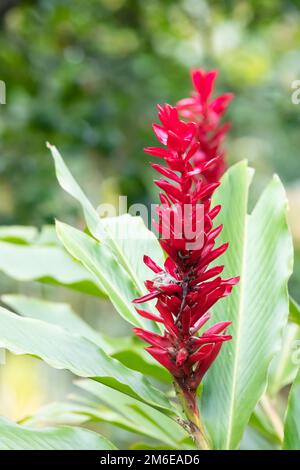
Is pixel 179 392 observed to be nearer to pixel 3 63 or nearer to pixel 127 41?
pixel 3 63

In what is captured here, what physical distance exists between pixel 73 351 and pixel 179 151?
0.26 m

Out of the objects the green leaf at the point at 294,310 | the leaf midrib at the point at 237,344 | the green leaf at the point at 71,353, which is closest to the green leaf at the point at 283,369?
the green leaf at the point at 294,310

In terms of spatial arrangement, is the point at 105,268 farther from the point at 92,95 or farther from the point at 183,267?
the point at 92,95

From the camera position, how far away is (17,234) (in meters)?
1.30

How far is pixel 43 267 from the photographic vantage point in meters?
1.22

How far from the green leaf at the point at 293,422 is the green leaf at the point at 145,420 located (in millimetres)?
208

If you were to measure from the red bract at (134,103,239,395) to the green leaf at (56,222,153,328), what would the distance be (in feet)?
0.26

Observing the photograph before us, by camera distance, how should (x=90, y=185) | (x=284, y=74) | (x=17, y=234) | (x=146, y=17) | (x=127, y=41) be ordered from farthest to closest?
(x=284, y=74), (x=127, y=41), (x=146, y=17), (x=90, y=185), (x=17, y=234)

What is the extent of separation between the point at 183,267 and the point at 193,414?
0.17 m

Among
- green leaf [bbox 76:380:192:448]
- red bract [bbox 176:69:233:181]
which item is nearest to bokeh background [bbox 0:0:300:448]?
red bract [bbox 176:69:233:181]

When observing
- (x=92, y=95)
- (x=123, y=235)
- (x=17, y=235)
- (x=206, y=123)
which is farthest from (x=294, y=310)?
(x=92, y=95)

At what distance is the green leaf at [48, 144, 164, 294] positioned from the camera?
92 centimetres
